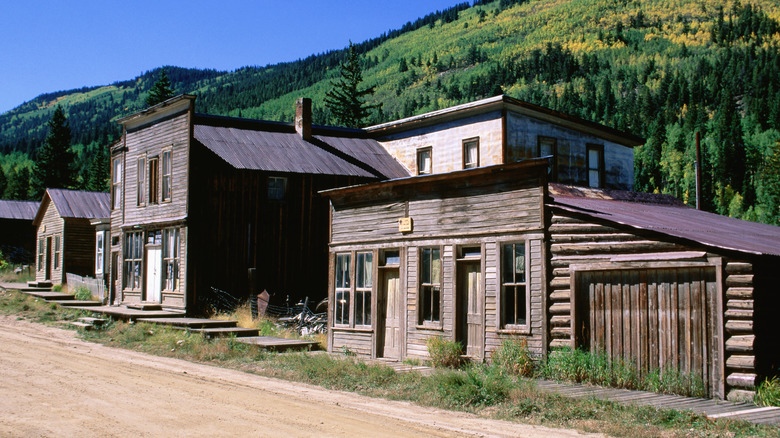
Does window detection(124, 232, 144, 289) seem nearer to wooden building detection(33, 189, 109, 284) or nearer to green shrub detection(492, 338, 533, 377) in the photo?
wooden building detection(33, 189, 109, 284)

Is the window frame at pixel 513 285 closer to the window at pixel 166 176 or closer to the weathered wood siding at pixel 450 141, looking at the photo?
the weathered wood siding at pixel 450 141

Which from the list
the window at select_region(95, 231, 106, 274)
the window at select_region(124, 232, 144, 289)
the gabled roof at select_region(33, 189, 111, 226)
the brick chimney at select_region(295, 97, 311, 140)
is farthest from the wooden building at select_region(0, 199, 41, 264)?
the brick chimney at select_region(295, 97, 311, 140)

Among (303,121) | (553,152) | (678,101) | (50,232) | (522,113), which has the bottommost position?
(50,232)

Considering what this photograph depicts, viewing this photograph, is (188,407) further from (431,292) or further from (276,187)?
(276,187)

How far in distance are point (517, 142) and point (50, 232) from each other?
3020 cm

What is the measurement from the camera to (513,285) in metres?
15.2

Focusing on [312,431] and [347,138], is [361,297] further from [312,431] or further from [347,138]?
[347,138]

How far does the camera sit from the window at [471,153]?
26719 mm

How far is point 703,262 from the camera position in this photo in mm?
12094

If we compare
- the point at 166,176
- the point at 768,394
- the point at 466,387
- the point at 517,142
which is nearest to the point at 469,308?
the point at 466,387

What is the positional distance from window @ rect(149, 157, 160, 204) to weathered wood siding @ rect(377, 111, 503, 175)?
9625 mm

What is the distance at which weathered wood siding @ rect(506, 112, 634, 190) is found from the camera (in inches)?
1020

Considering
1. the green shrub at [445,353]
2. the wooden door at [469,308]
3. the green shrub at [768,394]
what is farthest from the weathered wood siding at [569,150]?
the green shrub at [768,394]

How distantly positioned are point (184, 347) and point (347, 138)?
15063mm
